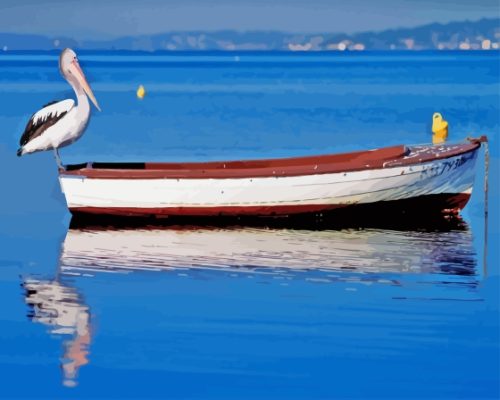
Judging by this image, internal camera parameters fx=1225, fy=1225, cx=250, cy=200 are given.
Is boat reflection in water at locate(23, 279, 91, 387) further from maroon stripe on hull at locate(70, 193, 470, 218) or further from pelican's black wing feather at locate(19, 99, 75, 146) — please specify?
pelican's black wing feather at locate(19, 99, 75, 146)

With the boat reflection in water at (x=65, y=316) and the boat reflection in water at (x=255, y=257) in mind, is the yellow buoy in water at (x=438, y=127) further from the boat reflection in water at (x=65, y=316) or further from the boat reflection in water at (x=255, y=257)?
the boat reflection in water at (x=65, y=316)

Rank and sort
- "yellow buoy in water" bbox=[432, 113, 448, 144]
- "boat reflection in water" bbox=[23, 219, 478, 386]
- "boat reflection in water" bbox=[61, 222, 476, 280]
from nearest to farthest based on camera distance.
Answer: "boat reflection in water" bbox=[23, 219, 478, 386] → "boat reflection in water" bbox=[61, 222, 476, 280] → "yellow buoy in water" bbox=[432, 113, 448, 144]

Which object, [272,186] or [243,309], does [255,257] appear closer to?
[272,186]

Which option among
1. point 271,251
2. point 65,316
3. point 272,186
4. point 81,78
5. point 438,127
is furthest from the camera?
point 438,127

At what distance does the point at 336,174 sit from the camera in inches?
504

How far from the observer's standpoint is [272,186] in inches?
506

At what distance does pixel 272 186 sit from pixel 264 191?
0.12 meters

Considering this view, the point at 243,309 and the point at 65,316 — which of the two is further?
the point at 243,309

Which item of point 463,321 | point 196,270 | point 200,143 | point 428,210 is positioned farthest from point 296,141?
point 463,321

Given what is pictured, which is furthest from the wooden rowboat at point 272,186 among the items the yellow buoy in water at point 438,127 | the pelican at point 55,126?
the yellow buoy in water at point 438,127

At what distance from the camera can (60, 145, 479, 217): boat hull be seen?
1285 cm

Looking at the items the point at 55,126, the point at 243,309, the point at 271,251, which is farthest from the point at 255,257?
the point at 55,126

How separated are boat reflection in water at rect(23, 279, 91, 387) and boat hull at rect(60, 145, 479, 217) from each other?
2763mm

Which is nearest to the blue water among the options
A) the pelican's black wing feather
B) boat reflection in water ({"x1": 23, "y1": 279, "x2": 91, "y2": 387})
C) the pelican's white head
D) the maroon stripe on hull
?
boat reflection in water ({"x1": 23, "y1": 279, "x2": 91, "y2": 387})
